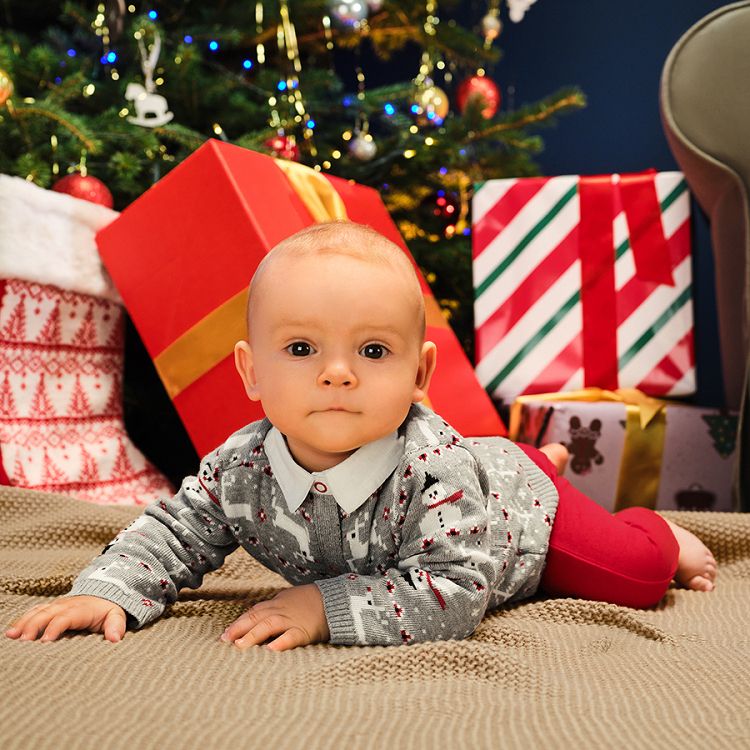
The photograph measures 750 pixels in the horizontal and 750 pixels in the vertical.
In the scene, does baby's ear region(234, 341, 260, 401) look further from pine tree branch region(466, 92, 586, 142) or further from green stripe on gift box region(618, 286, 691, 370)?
pine tree branch region(466, 92, 586, 142)

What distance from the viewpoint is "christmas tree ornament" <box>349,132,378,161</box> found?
1819mm

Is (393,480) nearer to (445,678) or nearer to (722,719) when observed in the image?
(445,678)

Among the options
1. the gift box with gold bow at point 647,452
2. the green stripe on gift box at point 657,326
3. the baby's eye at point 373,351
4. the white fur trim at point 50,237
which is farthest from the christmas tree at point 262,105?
the baby's eye at point 373,351

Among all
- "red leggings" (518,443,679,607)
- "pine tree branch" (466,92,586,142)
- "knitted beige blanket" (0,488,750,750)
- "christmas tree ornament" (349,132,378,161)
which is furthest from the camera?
"pine tree branch" (466,92,586,142)

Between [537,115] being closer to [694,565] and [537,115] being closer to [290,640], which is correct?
[694,565]

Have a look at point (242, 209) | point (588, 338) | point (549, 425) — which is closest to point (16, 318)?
point (242, 209)

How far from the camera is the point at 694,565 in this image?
39.2 inches

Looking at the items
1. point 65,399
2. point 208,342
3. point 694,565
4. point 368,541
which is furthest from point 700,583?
point 65,399

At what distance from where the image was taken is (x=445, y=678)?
2.08 ft

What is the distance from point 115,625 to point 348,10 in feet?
4.77

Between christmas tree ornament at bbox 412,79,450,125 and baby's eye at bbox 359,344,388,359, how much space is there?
1287 mm

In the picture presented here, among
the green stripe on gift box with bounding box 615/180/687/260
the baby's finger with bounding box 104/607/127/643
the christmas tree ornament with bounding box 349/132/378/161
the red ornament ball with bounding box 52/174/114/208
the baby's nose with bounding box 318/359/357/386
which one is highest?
the christmas tree ornament with bounding box 349/132/378/161

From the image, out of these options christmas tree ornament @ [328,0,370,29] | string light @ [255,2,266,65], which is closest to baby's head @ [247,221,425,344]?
christmas tree ornament @ [328,0,370,29]

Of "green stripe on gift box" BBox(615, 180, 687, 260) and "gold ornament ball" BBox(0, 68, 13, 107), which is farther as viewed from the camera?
"green stripe on gift box" BBox(615, 180, 687, 260)
